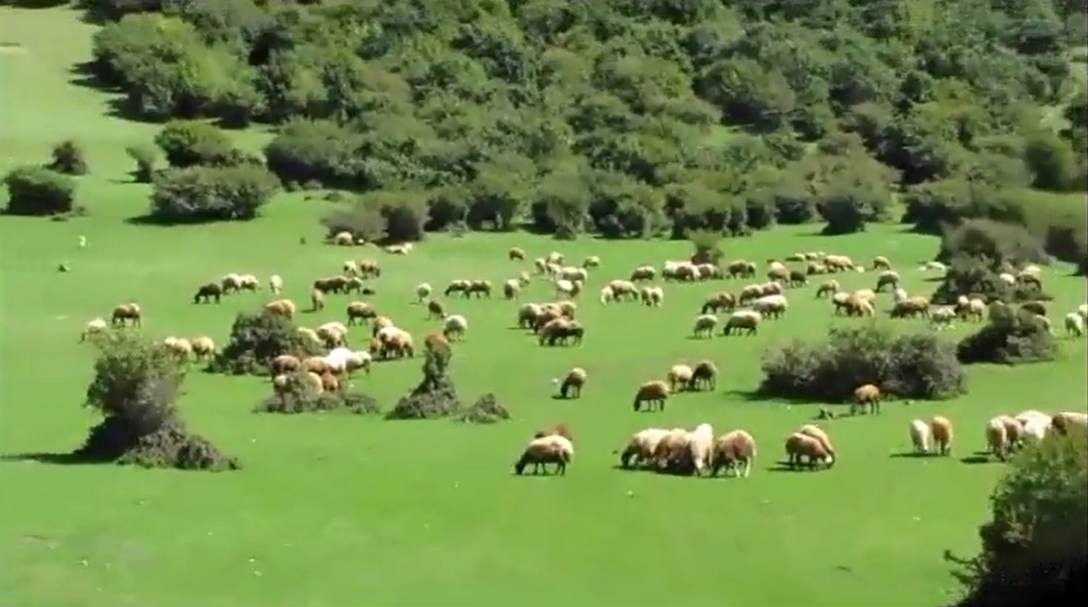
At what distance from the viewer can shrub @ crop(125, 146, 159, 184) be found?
52.8 metres

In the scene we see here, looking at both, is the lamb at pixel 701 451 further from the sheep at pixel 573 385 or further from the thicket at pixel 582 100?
the thicket at pixel 582 100

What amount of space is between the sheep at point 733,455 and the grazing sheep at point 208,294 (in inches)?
735

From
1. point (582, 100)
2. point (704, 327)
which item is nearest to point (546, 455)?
point (704, 327)

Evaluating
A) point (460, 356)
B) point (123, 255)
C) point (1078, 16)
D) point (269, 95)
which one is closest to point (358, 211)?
point (123, 255)

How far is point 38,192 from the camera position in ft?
156

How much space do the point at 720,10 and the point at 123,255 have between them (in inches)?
1092

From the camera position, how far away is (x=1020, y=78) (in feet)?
116

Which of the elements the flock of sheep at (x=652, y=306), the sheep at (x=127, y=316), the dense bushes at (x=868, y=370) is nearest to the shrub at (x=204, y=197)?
the flock of sheep at (x=652, y=306)

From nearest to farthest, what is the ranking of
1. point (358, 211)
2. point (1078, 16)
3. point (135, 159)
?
point (1078, 16) < point (358, 211) < point (135, 159)

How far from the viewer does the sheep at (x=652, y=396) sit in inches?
1101

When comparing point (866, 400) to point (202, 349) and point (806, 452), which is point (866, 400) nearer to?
point (806, 452)

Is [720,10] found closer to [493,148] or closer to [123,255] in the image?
[493,148]

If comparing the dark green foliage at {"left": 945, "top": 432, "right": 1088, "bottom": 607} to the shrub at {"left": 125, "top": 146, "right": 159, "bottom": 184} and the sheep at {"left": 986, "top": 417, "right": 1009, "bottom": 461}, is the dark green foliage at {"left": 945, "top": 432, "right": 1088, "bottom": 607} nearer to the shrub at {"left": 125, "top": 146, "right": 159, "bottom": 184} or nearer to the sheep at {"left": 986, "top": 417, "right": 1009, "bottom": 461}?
the sheep at {"left": 986, "top": 417, "right": 1009, "bottom": 461}

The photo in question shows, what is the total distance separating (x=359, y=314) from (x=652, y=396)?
10.3 metres
